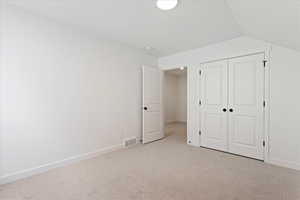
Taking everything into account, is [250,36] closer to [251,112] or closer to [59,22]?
[251,112]

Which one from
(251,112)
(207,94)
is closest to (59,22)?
(207,94)

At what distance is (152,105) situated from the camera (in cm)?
419

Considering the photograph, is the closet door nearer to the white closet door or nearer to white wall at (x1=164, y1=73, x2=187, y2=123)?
the white closet door

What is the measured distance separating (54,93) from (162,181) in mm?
2184

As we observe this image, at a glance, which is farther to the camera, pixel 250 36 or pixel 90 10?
pixel 250 36

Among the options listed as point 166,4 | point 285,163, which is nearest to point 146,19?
point 166,4

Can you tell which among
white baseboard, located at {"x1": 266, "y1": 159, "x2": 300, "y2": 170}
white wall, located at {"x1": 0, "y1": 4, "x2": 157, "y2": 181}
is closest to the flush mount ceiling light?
white wall, located at {"x1": 0, "y1": 4, "x2": 157, "y2": 181}

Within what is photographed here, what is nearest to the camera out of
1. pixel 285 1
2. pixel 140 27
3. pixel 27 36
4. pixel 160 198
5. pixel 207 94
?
pixel 285 1

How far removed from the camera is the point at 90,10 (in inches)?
89.4

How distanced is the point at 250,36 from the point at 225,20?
2.44 feet

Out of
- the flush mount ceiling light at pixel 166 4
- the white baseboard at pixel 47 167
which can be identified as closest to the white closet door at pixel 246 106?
the flush mount ceiling light at pixel 166 4

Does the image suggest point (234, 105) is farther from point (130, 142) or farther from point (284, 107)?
point (130, 142)

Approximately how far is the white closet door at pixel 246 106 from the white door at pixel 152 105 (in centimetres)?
184

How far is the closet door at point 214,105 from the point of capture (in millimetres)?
3309
